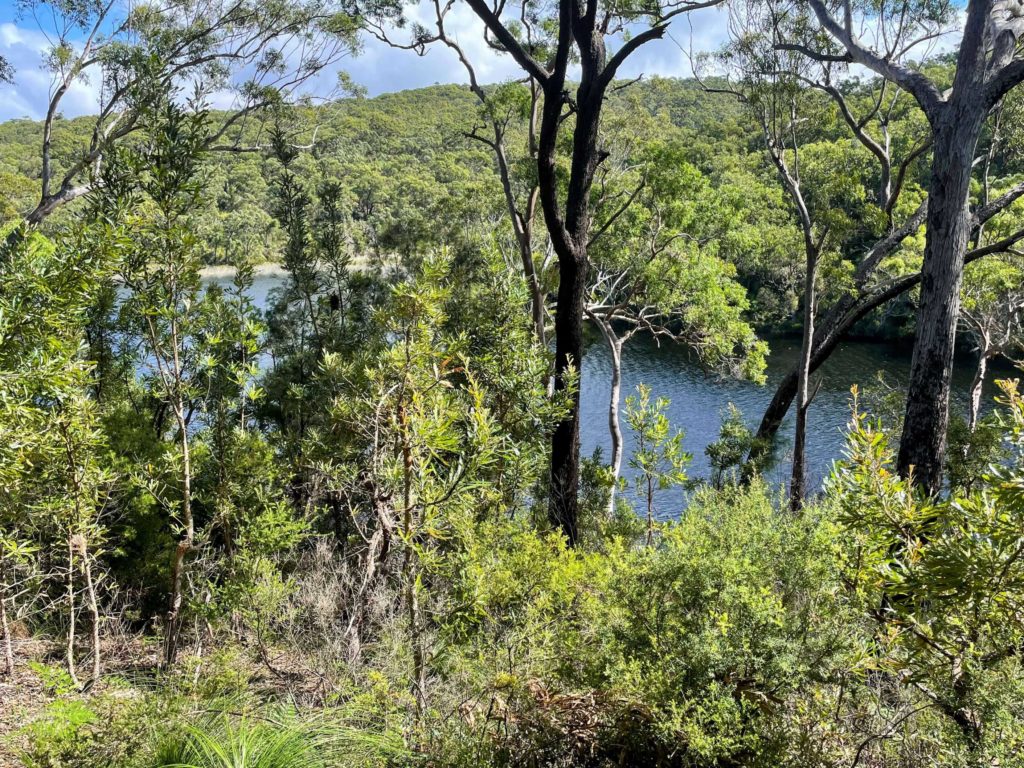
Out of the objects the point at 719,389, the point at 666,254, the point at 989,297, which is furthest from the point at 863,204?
the point at 719,389

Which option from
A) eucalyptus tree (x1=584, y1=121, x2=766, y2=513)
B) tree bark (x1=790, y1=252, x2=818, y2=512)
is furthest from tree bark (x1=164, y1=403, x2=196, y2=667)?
tree bark (x1=790, y1=252, x2=818, y2=512)

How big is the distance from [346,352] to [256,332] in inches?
138

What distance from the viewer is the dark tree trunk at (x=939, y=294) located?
5281 millimetres

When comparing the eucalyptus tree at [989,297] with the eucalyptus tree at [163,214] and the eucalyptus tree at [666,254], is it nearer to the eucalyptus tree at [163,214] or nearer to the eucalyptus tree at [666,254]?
the eucalyptus tree at [666,254]

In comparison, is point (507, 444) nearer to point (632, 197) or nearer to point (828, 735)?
point (828, 735)

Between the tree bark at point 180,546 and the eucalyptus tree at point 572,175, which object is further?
the eucalyptus tree at point 572,175

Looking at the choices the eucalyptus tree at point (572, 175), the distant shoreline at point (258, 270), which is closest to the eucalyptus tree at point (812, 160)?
the eucalyptus tree at point (572, 175)

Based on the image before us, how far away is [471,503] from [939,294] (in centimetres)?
472

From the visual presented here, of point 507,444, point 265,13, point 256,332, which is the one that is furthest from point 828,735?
point 265,13

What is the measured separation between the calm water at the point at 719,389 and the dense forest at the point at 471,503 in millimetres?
6572

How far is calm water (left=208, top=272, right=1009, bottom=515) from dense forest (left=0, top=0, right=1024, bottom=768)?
6.57 meters

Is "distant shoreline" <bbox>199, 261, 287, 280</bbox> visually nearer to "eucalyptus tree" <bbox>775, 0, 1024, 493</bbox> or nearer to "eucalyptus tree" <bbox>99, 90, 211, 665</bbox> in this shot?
"eucalyptus tree" <bbox>99, 90, 211, 665</bbox>

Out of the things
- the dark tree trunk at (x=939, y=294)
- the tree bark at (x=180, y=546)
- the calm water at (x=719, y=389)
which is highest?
the dark tree trunk at (x=939, y=294)

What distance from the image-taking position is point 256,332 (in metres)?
4.45
